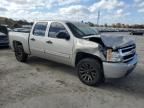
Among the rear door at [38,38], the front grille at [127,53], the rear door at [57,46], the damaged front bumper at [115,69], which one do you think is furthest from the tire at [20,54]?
the front grille at [127,53]

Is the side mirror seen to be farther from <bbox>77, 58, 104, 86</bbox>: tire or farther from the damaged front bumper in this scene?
the damaged front bumper

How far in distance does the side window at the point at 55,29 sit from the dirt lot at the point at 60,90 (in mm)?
1391

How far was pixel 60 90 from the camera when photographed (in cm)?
545

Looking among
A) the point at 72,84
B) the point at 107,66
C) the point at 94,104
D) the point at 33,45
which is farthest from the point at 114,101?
the point at 33,45

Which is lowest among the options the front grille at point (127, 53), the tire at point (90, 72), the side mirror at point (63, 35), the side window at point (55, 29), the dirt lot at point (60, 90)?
the dirt lot at point (60, 90)

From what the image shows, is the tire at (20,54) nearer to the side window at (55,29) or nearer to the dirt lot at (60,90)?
the dirt lot at (60,90)

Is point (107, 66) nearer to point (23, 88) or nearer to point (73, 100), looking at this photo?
point (73, 100)

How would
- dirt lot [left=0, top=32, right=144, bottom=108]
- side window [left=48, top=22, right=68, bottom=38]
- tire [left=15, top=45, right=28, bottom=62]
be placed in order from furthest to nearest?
tire [left=15, top=45, right=28, bottom=62], side window [left=48, top=22, right=68, bottom=38], dirt lot [left=0, top=32, right=144, bottom=108]

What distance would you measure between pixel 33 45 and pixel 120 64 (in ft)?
12.1

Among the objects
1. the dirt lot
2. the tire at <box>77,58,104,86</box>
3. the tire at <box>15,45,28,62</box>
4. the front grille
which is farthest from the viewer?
the tire at <box>15,45,28,62</box>

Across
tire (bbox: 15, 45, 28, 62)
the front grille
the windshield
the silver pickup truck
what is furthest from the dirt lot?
the windshield

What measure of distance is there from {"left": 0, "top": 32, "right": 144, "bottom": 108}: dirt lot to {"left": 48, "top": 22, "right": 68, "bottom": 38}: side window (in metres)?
1.39

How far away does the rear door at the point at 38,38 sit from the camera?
7.21m

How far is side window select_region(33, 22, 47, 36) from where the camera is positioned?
23.7 feet
